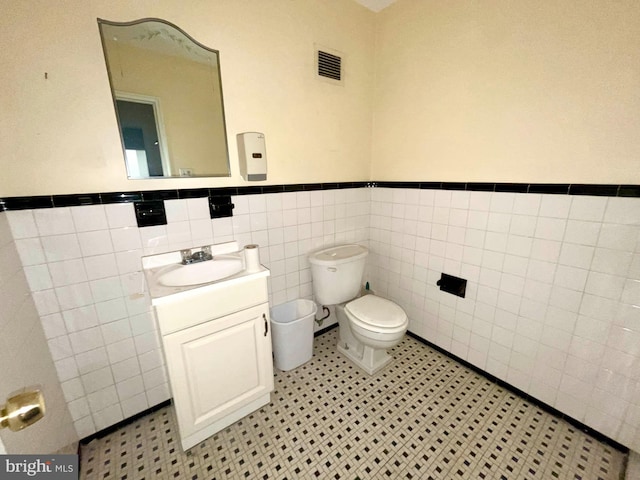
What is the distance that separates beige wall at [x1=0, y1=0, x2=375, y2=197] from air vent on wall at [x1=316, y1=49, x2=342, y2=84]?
2.1 inches

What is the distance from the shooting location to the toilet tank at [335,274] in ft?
5.94

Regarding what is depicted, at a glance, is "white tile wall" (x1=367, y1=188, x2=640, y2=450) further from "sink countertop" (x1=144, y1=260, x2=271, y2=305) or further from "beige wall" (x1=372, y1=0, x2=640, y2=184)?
"sink countertop" (x1=144, y1=260, x2=271, y2=305)

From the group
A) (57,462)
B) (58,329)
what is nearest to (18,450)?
(57,462)

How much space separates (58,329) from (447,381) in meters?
2.20

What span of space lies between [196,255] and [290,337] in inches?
31.8

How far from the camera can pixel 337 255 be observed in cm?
189

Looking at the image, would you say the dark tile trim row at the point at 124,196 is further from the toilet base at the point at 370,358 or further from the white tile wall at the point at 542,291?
the toilet base at the point at 370,358

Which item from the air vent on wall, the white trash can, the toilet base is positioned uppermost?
the air vent on wall

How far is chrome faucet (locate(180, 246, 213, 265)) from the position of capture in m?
1.44

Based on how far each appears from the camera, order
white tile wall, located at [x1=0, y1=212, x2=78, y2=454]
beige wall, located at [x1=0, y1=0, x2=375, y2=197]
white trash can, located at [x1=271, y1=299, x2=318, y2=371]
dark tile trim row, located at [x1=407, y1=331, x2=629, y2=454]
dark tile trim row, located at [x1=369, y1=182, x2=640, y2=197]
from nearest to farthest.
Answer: white tile wall, located at [x1=0, y1=212, x2=78, y2=454]
beige wall, located at [x1=0, y1=0, x2=375, y2=197]
dark tile trim row, located at [x1=369, y1=182, x2=640, y2=197]
dark tile trim row, located at [x1=407, y1=331, x2=629, y2=454]
white trash can, located at [x1=271, y1=299, x2=318, y2=371]

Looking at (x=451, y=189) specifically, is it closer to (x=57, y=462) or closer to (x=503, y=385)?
(x=503, y=385)

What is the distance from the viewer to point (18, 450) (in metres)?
0.75

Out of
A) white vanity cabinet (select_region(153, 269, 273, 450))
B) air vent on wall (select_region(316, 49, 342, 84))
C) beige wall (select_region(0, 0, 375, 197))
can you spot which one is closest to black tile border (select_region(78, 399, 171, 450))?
white vanity cabinet (select_region(153, 269, 273, 450))

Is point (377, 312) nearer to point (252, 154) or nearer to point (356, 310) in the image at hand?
point (356, 310)
